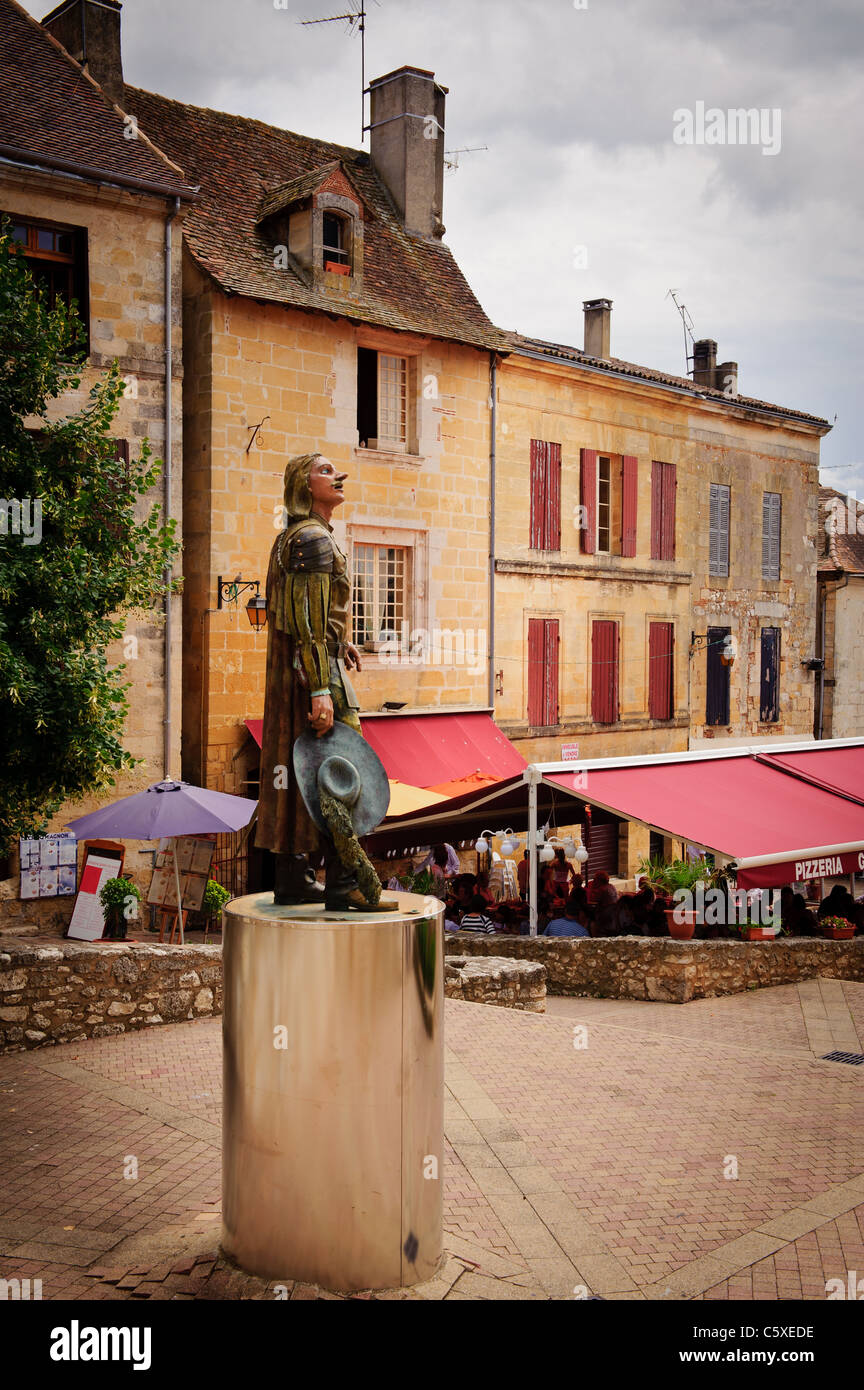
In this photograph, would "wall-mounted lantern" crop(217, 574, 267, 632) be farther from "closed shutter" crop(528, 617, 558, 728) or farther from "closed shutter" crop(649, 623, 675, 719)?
"closed shutter" crop(649, 623, 675, 719)

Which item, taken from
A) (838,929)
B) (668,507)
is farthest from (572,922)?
(668,507)

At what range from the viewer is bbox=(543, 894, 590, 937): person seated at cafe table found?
14.0m

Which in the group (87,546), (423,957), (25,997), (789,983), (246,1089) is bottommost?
(789,983)

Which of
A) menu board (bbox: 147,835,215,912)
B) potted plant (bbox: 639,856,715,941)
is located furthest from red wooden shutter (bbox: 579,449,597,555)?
menu board (bbox: 147,835,215,912)

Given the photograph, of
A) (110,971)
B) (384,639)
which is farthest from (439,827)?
(110,971)

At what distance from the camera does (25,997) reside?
937 centimetres

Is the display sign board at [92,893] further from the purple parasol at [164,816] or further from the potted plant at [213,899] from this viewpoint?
the purple parasol at [164,816]

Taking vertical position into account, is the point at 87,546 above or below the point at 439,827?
above

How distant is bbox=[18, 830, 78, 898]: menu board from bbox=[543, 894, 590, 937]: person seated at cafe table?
6.16 meters

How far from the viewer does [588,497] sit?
2295 centimetres

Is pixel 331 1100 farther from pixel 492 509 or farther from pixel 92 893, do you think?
pixel 492 509
